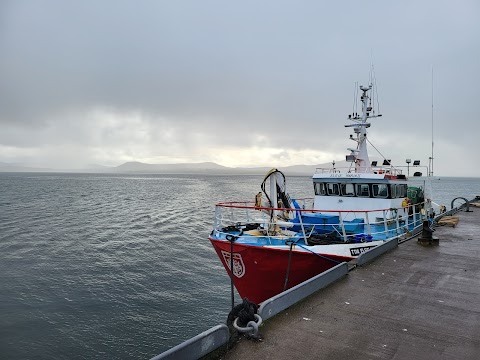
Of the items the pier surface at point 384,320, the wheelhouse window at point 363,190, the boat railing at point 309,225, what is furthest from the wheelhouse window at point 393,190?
the pier surface at point 384,320

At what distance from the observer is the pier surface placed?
446 centimetres

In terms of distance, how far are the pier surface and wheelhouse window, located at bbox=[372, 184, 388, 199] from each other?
543cm

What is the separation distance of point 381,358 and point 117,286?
12.4 metres

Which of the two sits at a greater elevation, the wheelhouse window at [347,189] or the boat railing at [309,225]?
the wheelhouse window at [347,189]

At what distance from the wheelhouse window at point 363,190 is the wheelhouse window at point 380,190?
255 mm

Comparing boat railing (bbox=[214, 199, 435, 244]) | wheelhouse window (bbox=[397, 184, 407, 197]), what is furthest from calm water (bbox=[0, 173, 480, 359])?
wheelhouse window (bbox=[397, 184, 407, 197])

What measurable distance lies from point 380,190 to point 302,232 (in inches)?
185

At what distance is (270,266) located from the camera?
10117 mm

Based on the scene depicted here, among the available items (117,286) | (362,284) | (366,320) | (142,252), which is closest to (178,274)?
(117,286)

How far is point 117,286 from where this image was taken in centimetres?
1416

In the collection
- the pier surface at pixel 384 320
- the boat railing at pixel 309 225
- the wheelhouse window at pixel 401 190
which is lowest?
the pier surface at pixel 384 320

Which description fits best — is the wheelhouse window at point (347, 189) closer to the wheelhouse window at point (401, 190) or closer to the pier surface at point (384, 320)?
the wheelhouse window at point (401, 190)

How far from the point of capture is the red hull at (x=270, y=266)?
32.6 feet

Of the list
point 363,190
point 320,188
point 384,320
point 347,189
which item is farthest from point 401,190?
point 384,320
